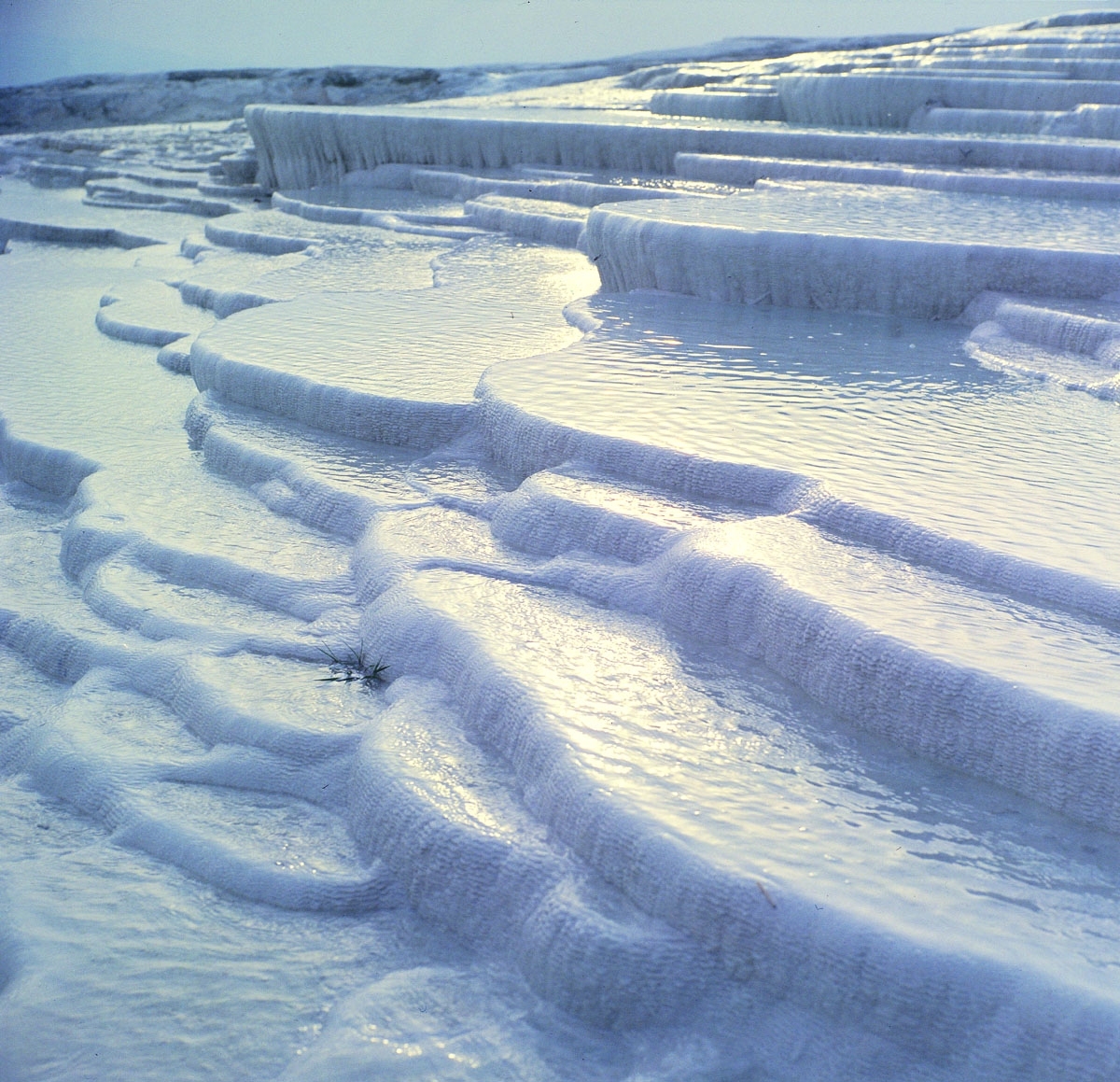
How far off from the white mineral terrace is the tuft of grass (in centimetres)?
1

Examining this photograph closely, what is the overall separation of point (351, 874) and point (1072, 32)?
38.5ft

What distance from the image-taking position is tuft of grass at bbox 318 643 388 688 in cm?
265

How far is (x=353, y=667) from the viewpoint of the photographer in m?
2.73

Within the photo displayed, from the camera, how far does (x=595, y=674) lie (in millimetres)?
2371

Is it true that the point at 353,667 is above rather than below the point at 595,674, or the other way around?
below

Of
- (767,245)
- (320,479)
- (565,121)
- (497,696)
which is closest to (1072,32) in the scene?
(565,121)

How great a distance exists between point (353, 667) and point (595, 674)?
0.65 meters

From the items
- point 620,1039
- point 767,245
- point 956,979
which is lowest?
point 620,1039

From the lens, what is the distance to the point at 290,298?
532 cm

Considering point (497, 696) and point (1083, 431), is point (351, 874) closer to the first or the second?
point (497, 696)

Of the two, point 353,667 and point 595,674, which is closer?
point 595,674

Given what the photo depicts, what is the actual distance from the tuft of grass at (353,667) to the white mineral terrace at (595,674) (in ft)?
0.05

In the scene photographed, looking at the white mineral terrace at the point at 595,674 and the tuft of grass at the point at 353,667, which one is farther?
the tuft of grass at the point at 353,667

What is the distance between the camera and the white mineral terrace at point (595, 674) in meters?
1.79
